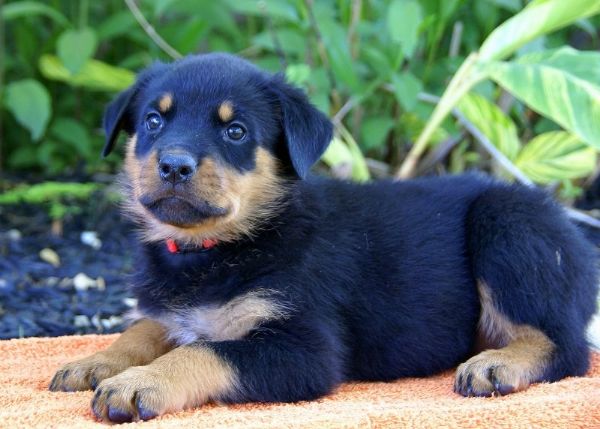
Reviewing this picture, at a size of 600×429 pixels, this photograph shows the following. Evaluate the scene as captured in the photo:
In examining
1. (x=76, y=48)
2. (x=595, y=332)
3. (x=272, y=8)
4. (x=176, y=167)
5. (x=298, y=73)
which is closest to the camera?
(x=176, y=167)

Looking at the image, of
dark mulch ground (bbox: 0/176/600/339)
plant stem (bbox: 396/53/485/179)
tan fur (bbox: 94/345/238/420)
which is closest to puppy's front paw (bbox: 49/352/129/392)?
tan fur (bbox: 94/345/238/420)

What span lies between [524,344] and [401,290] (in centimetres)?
55

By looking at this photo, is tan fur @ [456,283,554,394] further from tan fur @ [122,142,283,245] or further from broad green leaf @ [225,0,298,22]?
broad green leaf @ [225,0,298,22]

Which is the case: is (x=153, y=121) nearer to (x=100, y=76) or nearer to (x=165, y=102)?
(x=165, y=102)

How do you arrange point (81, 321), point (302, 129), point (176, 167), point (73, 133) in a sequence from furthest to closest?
point (73, 133) < point (81, 321) < point (302, 129) < point (176, 167)

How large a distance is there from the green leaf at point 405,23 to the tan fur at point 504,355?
1.94 meters

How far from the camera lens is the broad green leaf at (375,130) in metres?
5.94

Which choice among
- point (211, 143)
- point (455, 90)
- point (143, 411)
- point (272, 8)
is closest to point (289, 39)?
point (272, 8)

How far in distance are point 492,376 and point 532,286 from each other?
1.68ft

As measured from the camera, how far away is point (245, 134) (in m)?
3.60

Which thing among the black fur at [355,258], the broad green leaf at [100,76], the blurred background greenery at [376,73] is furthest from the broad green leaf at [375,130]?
the black fur at [355,258]

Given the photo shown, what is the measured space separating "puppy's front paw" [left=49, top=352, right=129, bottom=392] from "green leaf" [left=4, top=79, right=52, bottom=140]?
295cm

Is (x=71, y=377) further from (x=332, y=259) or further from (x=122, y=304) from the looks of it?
(x=122, y=304)

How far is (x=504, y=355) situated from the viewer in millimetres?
3570
